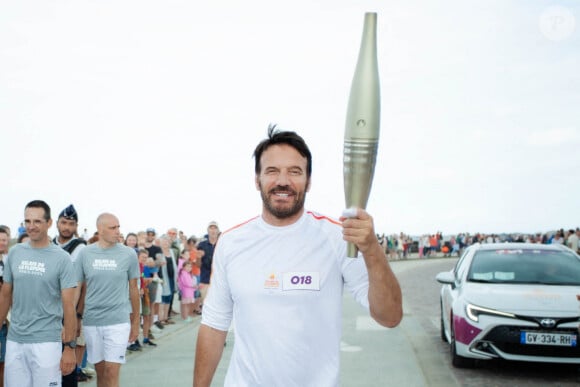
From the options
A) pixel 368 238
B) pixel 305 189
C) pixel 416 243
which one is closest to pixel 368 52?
pixel 368 238

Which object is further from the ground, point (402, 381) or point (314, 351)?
point (314, 351)

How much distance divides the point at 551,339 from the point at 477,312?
89cm

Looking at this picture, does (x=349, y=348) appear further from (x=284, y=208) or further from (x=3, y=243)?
(x=284, y=208)

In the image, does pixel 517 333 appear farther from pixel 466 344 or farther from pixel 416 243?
pixel 416 243

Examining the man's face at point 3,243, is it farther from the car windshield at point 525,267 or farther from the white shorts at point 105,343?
the car windshield at point 525,267

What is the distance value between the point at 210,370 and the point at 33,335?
3.03m

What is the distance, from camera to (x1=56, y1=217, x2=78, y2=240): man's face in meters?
6.93

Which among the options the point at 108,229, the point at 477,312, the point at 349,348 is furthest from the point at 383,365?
the point at 108,229

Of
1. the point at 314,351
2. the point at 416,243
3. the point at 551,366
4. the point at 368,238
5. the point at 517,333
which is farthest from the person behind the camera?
the point at 416,243

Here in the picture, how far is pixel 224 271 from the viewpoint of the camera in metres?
3.13

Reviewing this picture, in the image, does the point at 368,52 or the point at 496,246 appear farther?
the point at 496,246

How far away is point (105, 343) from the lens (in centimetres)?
672

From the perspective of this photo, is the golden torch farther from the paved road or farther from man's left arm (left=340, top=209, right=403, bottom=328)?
the paved road

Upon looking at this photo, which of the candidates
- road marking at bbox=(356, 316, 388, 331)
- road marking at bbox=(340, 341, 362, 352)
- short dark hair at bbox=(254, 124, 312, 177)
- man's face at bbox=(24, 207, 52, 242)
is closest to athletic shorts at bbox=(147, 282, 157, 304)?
road marking at bbox=(340, 341, 362, 352)
